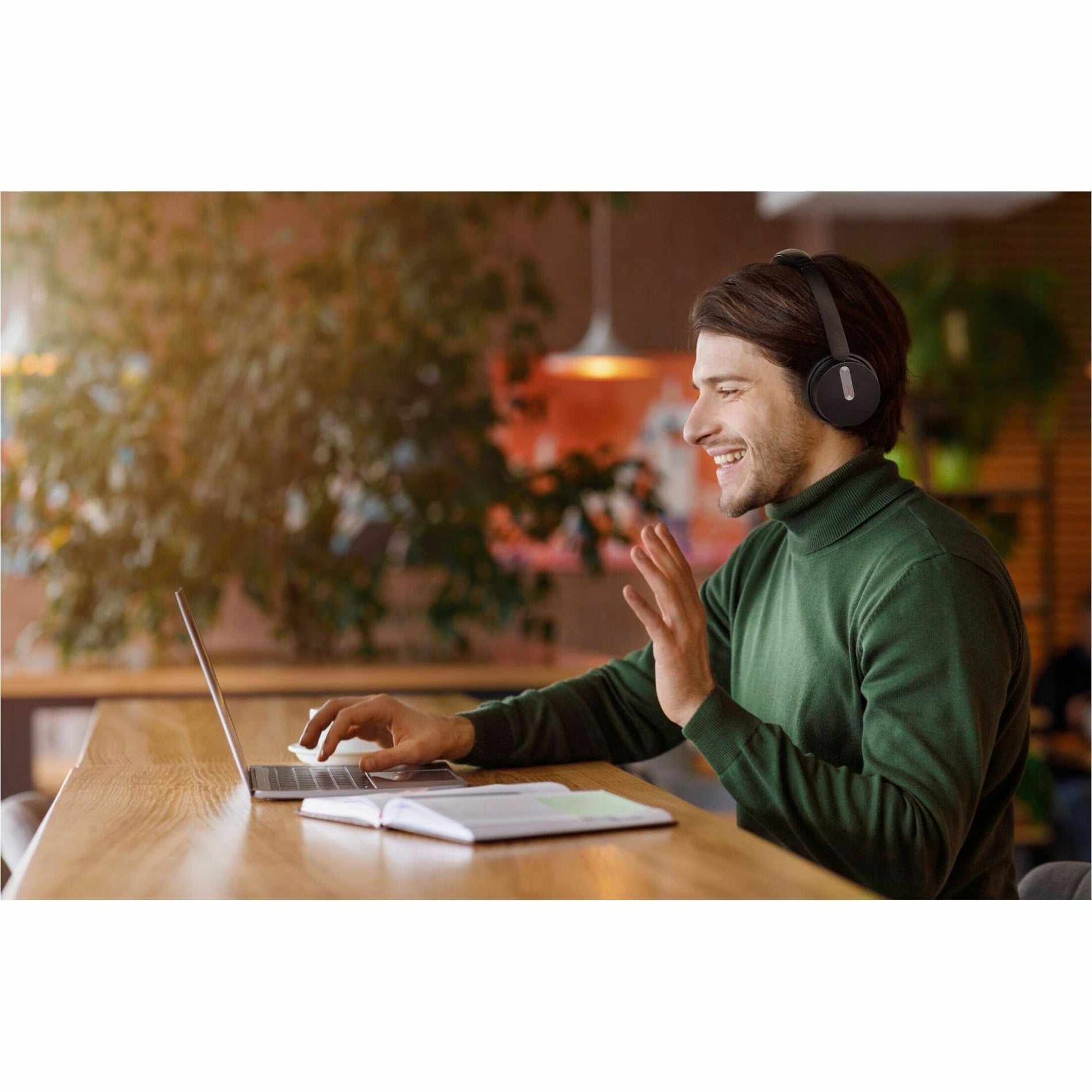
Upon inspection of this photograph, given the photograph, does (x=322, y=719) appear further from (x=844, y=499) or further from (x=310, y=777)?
(x=844, y=499)

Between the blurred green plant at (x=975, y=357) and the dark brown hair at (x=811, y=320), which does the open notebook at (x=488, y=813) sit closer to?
the dark brown hair at (x=811, y=320)

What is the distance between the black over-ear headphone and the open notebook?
1.63 ft

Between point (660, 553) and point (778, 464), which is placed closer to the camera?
point (660, 553)

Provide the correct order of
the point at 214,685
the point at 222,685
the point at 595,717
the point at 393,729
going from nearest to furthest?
1. the point at 214,685
2. the point at 393,729
3. the point at 595,717
4. the point at 222,685

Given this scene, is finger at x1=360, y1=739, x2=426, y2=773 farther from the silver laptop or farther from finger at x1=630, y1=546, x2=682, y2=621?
finger at x1=630, y1=546, x2=682, y2=621

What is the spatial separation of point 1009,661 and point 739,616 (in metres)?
0.47

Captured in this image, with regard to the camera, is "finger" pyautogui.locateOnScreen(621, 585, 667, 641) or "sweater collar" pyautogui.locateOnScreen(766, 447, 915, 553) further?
"sweater collar" pyautogui.locateOnScreen(766, 447, 915, 553)

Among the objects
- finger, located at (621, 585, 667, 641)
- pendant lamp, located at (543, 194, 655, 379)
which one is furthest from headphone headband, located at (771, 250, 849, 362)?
pendant lamp, located at (543, 194, 655, 379)

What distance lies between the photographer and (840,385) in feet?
4.66

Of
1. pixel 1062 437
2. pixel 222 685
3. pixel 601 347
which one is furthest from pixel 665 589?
pixel 1062 437

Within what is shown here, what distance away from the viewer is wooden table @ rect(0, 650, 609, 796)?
321 cm

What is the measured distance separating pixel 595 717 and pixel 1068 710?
12.3ft

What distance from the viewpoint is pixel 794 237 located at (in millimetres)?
6070
